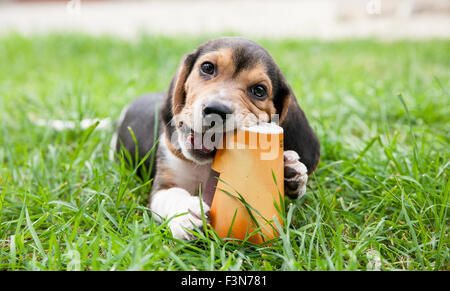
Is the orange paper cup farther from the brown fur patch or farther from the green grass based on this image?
the brown fur patch

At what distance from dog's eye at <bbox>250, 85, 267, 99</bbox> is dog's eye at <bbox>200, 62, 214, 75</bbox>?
312mm

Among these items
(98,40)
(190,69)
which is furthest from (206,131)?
(98,40)

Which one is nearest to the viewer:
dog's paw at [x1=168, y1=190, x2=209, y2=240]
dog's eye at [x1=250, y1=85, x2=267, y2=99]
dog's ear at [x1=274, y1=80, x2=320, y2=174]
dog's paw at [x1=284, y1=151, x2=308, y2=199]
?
dog's paw at [x1=168, y1=190, x2=209, y2=240]

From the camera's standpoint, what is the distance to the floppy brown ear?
3.28m

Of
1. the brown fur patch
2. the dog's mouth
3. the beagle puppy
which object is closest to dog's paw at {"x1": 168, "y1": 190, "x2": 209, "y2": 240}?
→ the beagle puppy

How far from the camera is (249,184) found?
Answer: 2641 mm

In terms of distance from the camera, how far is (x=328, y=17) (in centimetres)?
1605

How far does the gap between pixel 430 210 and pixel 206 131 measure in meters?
1.68

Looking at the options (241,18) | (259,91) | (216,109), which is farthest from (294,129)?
(241,18)

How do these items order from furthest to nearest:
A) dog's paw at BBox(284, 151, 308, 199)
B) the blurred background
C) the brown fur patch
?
the blurred background < dog's paw at BBox(284, 151, 308, 199) < the brown fur patch

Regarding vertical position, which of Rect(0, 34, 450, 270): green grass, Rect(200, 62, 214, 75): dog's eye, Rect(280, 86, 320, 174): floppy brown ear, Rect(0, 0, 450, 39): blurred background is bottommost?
Rect(0, 34, 450, 270): green grass

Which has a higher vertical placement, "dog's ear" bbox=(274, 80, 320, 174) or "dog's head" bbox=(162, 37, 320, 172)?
"dog's head" bbox=(162, 37, 320, 172)

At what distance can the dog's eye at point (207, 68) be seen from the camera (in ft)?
10.2
